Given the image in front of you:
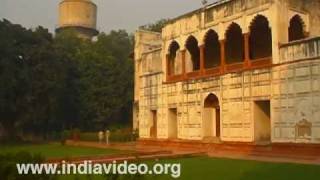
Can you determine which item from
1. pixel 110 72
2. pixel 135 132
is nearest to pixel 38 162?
pixel 135 132

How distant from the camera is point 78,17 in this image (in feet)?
225

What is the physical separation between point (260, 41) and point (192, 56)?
5.52m

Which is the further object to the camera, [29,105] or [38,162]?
[29,105]

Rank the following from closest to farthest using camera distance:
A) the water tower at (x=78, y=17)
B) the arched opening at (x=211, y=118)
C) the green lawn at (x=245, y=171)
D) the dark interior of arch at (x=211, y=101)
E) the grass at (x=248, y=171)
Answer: the green lawn at (x=245, y=171) < the grass at (x=248, y=171) < the dark interior of arch at (x=211, y=101) < the arched opening at (x=211, y=118) < the water tower at (x=78, y=17)

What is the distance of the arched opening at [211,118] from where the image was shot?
29.3m

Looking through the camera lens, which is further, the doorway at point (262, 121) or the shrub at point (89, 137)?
the shrub at point (89, 137)

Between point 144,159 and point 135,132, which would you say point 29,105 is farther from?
point 144,159

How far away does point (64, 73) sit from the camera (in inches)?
1865

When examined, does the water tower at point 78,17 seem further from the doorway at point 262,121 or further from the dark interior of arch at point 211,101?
the doorway at point 262,121

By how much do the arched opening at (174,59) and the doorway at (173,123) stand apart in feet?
9.02

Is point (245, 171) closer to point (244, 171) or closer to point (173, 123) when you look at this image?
point (244, 171)

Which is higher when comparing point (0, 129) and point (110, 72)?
point (110, 72)

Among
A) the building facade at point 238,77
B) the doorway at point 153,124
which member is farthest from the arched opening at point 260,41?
the doorway at point 153,124

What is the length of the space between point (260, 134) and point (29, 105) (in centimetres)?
2480
